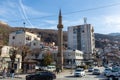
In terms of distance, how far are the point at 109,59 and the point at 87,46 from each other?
27101 millimetres

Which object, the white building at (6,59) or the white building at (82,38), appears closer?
the white building at (6,59)

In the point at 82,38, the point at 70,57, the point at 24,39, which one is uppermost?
the point at 82,38

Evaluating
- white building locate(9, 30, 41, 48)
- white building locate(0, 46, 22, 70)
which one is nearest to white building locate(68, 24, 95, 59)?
white building locate(9, 30, 41, 48)

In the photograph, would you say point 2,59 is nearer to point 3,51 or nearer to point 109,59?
point 3,51

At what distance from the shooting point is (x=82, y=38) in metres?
123

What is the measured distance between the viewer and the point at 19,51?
5425cm

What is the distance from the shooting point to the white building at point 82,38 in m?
120

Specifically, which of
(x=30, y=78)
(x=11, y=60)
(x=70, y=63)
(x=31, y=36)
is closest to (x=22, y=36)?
(x=31, y=36)

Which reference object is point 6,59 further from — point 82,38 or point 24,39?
point 82,38

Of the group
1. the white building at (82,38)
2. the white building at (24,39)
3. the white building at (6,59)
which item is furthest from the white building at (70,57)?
the white building at (82,38)

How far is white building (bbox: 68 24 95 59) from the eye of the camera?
11962 centimetres

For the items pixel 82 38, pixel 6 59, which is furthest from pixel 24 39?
pixel 82 38

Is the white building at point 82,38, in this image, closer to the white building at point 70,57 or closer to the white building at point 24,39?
the white building at point 70,57

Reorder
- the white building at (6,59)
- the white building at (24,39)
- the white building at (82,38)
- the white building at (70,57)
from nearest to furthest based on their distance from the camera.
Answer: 1. the white building at (6,59)
2. the white building at (70,57)
3. the white building at (24,39)
4. the white building at (82,38)
